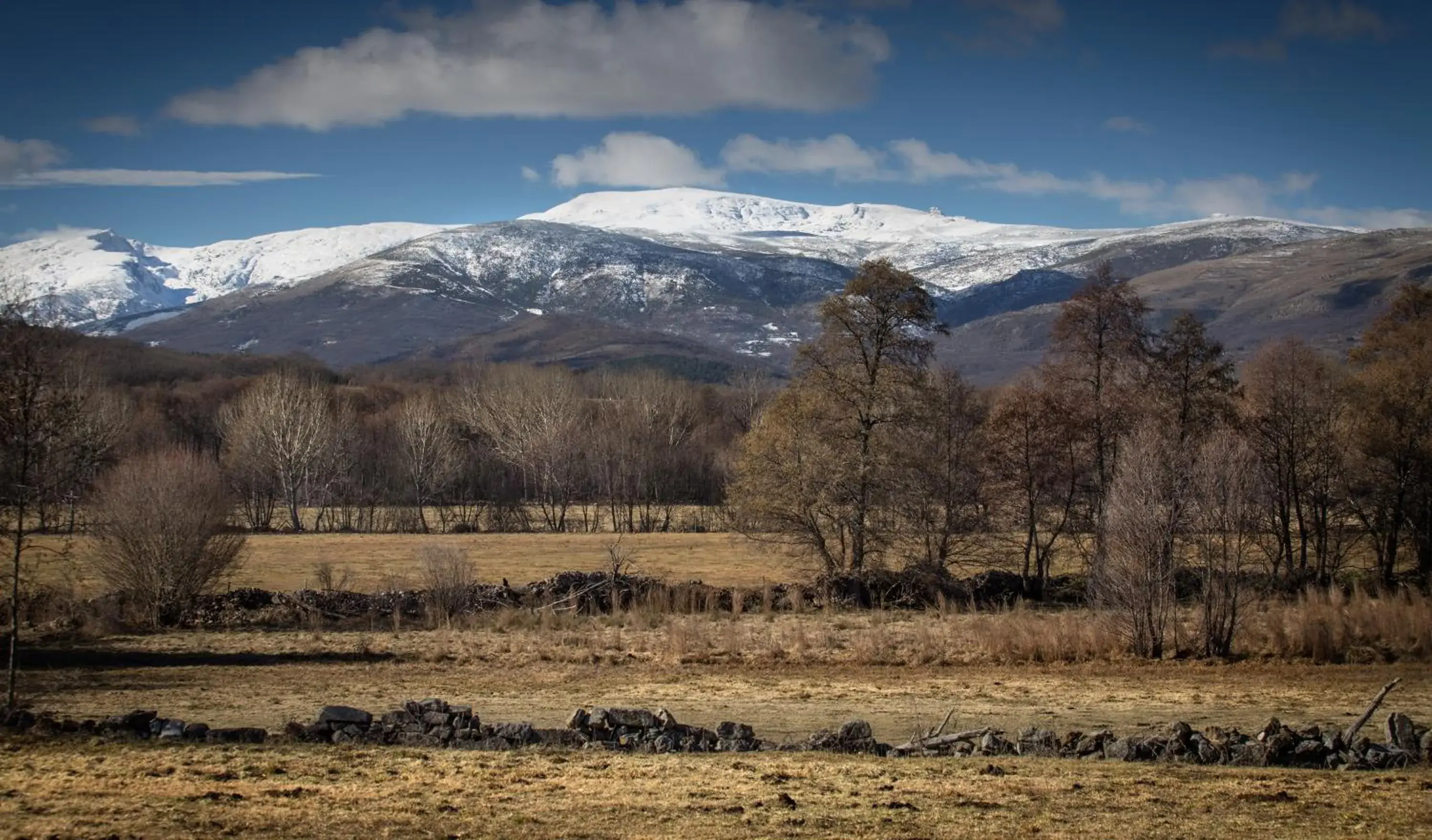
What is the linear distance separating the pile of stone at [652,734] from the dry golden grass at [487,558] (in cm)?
2721

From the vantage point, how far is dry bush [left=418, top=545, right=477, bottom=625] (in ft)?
135

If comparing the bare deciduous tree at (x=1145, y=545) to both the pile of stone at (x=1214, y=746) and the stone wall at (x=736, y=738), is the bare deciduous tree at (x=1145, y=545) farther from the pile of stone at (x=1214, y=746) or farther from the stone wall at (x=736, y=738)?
the pile of stone at (x=1214, y=746)

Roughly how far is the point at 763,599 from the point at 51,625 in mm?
25972

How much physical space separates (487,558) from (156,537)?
25593 millimetres

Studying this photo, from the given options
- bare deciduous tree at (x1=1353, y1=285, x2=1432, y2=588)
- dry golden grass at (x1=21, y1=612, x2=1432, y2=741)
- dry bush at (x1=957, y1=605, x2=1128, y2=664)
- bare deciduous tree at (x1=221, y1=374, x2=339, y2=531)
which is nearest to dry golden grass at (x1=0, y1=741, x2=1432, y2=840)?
dry golden grass at (x1=21, y1=612, x2=1432, y2=741)

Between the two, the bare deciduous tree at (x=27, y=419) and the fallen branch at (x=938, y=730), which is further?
the bare deciduous tree at (x=27, y=419)

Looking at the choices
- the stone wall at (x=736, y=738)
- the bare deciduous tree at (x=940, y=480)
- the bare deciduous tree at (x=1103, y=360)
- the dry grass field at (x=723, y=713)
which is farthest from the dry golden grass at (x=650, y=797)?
the bare deciduous tree at (x=1103, y=360)

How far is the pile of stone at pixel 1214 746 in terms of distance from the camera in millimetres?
17391

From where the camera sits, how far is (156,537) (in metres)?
38.8

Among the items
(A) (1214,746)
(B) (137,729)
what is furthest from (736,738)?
(B) (137,729)

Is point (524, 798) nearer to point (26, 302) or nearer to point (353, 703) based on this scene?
point (353, 703)

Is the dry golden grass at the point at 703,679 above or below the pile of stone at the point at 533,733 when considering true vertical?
below

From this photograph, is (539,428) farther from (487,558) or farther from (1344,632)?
(1344,632)

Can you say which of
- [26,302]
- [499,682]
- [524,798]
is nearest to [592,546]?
[499,682]
